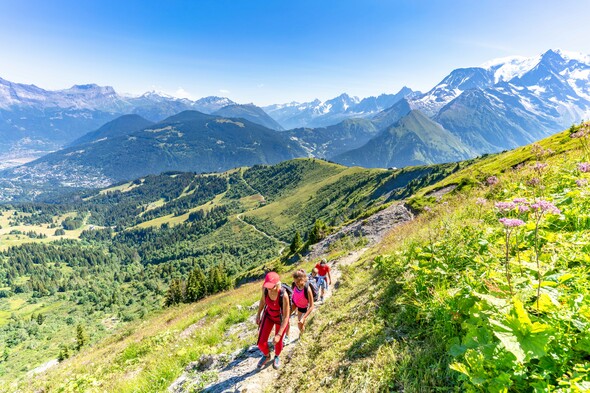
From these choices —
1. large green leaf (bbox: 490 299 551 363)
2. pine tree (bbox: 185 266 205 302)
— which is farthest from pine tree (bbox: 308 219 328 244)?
large green leaf (bbox: 490 299 551 363)

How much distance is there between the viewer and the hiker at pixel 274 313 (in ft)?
26.1

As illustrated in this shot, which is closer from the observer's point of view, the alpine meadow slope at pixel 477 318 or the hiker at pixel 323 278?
the alpine meadow slope at pixel 477 318

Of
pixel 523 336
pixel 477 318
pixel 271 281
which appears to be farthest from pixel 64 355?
pixel 523 336

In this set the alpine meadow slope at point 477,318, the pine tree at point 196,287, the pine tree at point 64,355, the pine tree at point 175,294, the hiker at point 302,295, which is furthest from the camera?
the pine tree at point 175,294

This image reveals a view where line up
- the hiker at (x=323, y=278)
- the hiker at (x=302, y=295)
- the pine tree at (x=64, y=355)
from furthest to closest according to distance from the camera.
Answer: the pine tree at (x=64, y=355) < the hiker at (x=323, y=278) < the hiker at (x=302, y=295)

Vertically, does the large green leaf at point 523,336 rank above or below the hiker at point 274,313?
above

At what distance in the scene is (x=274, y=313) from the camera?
27.0 ft

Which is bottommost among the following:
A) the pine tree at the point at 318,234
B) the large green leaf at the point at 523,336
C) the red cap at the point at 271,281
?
the pine tree at the point at 318,234

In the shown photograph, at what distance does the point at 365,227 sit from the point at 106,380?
3409 cm

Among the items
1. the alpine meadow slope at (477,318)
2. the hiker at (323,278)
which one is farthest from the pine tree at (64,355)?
the alpine meadow slope at (477,318)

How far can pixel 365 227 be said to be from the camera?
40.1m

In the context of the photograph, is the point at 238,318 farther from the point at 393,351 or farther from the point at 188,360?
the point at 393,351

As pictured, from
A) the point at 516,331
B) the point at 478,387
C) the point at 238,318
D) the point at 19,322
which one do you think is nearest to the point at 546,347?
the point at 516,331

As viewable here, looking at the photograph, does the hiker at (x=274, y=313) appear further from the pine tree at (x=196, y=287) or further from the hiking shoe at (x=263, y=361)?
the pine tree at (x=196, y=287)
